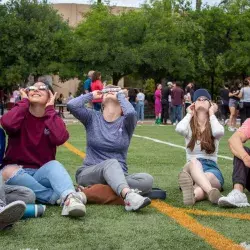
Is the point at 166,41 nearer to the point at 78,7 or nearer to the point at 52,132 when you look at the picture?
the point at 78,7

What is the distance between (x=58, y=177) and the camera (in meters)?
5.94

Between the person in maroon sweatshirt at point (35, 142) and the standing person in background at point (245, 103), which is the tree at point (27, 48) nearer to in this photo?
the standing person in background at point (245, 103)

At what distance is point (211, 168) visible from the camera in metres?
7.15

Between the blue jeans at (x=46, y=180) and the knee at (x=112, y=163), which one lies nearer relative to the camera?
the blue jeans at (x=46, y=180)

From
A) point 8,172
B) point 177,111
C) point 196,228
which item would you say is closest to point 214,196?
point 196,228

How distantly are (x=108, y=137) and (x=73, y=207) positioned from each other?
56.6 inches

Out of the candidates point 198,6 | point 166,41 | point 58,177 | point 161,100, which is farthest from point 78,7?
point 58,177

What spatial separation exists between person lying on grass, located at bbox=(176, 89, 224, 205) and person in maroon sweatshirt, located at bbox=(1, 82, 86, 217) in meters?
1.21

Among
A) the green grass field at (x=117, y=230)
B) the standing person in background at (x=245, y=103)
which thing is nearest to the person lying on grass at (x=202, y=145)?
the green grass field at (x=117, y=230)

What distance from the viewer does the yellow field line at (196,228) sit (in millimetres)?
4603

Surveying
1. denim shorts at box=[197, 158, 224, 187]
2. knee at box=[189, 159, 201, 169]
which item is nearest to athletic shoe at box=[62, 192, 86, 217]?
knee at box=[189, 159, 201, 169]

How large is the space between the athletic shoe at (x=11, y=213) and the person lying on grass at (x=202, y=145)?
2057 mm

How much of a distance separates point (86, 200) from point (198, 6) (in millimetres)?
40888

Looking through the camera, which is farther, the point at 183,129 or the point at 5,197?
the point at 183,129
